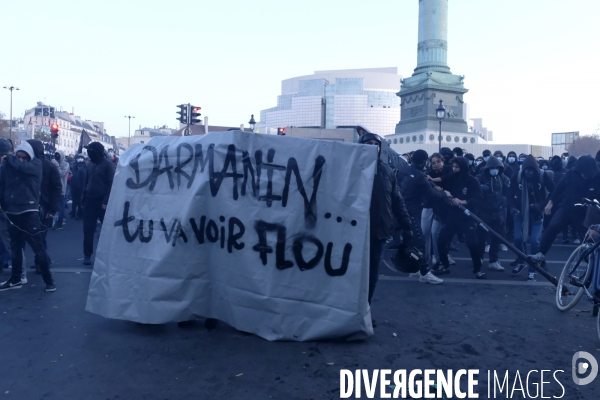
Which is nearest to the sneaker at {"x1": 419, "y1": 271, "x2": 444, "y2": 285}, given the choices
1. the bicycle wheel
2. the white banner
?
the bicycle wheel

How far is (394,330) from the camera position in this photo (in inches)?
196

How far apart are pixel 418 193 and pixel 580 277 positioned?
2581mm

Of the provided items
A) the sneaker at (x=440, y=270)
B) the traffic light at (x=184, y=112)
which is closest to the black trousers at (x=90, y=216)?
the sneaker at (x=440, y=270)

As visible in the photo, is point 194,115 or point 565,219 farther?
point 194,115

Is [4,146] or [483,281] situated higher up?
[4,146]

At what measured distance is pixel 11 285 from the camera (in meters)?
6.43

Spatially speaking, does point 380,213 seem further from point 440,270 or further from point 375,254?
point 440,270

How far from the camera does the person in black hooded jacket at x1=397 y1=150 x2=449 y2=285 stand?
7.14m

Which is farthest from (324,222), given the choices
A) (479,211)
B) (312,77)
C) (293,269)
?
(312,77)

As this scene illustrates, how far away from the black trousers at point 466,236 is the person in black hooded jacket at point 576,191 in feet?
3.28

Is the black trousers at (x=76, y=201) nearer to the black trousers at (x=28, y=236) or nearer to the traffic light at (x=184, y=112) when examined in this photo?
the traffic light at (x=184, y=112)

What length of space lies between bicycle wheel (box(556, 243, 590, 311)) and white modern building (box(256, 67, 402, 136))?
106 meters

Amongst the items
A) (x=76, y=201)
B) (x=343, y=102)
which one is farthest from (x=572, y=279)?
(x=343, y=102)

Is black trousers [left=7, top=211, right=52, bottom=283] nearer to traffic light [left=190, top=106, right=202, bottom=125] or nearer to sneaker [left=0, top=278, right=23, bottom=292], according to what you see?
sneaker [left=0, top=278, right=23, bottom=292]
